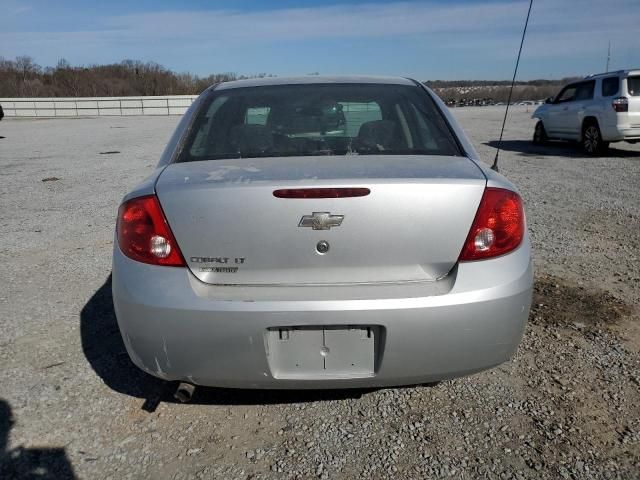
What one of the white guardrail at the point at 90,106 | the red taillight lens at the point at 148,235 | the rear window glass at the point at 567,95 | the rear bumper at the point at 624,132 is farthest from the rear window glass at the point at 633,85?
the white guardrail at the point at 90,106

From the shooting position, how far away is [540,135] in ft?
47.8

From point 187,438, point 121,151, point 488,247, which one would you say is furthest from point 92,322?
point 121,151

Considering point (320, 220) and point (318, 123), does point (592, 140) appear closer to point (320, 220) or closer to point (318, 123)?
point (318, 123)

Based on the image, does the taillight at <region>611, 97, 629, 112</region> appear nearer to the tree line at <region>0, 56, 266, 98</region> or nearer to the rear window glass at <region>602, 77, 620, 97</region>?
the rear window glass at <region>602, 77, 620, 97</region>

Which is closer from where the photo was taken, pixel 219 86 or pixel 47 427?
pixel 47 427

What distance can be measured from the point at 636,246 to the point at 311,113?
367 cm

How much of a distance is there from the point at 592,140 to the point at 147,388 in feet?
39.0

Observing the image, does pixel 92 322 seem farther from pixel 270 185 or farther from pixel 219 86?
pixel 270 185

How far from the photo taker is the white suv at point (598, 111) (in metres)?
11.1

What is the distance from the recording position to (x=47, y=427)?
243 centimetres

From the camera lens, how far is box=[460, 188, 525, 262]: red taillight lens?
2.12 metres

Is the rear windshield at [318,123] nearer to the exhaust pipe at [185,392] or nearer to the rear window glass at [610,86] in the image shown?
the exhaust pipe at [185,392]

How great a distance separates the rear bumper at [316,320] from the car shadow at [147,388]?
0.51 m

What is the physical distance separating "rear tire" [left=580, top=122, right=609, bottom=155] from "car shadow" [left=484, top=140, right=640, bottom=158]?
152 mm
